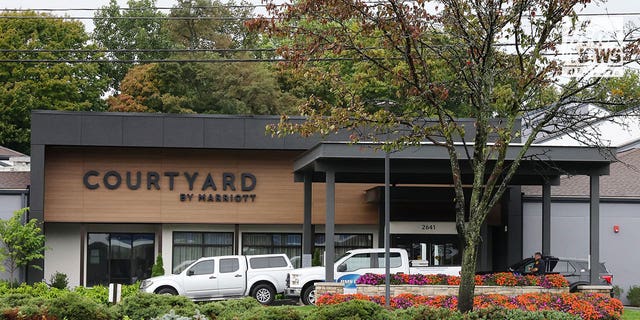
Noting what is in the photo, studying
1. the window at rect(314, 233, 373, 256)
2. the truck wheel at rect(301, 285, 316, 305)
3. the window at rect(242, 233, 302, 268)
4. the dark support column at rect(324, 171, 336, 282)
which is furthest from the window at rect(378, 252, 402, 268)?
the window at rect(242, 233, 302, 268)

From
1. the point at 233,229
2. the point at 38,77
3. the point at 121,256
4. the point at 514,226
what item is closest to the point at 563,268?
the point at 514,226

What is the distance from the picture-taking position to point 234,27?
2689 inches

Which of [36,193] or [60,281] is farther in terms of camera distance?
[36,193]

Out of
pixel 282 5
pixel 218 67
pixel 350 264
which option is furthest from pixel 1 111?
pixel 282 5

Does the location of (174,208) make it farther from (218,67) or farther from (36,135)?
(218,67)

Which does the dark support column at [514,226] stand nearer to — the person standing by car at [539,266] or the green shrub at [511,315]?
the person standing by car at [539,266]

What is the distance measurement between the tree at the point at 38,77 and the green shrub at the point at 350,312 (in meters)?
47.1

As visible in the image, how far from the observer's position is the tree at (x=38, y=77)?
63688 millimetres

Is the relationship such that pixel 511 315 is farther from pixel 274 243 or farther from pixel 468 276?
pixel 274 243

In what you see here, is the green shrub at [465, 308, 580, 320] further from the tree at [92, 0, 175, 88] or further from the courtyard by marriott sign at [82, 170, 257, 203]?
the tree at [92, 0, 175, 88]

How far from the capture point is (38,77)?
6562 cm

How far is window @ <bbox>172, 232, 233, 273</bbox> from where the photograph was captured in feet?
140

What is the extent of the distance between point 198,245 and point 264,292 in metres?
8.35

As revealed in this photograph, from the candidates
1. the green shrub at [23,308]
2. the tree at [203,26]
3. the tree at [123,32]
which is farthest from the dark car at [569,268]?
the tree at [123,32]
